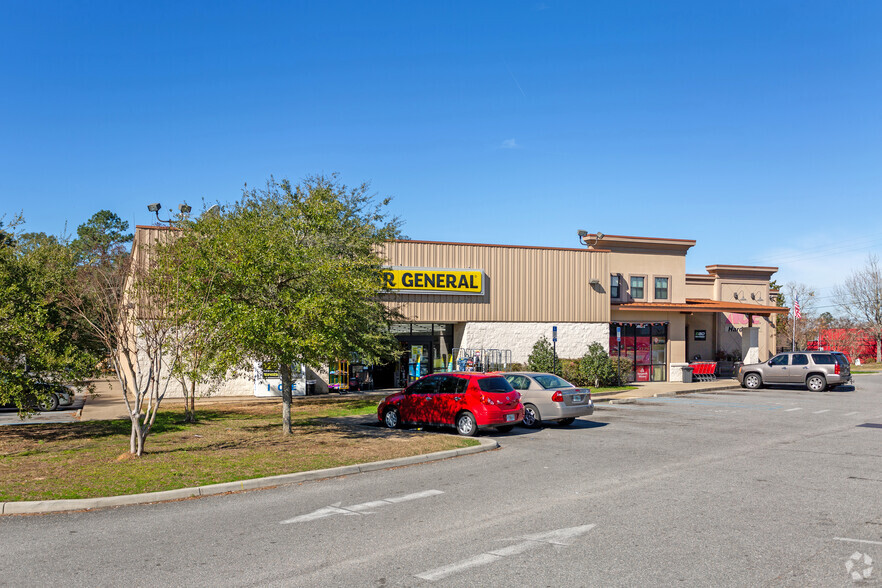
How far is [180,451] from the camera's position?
45.7 ft

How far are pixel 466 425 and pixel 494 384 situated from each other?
119 cm

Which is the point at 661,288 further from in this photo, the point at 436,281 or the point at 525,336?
the point at 436,281

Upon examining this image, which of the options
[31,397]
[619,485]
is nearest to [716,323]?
[619,485]

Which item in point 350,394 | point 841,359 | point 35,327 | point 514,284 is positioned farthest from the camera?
point 514,284

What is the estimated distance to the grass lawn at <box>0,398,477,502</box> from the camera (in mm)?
10734

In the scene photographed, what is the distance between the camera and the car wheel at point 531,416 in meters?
18.3

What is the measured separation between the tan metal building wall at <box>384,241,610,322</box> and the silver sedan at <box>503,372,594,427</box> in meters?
13.5

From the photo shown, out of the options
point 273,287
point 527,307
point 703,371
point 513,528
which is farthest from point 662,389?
point 513,528

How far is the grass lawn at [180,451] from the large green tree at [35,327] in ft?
4.61

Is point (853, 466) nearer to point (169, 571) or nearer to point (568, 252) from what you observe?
point (169, 571)

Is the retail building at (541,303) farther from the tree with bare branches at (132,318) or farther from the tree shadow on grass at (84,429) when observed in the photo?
the tree with bare branches at (132,318)

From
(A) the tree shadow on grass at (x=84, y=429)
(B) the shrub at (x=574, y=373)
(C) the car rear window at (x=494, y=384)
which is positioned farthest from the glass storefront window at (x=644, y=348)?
(A) the tree shadow on grass at (x=84, y=429)

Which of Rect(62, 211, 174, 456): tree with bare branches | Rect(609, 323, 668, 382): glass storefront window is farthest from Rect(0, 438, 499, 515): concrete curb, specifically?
Rect(609, 323, 668, 382): glass storefront window

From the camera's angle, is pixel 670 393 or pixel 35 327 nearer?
pixel 35 327
